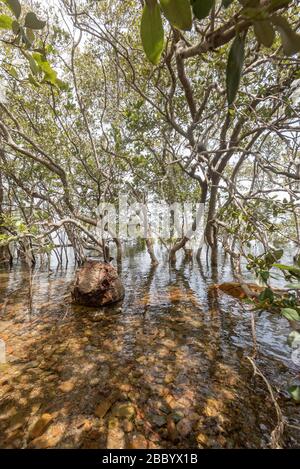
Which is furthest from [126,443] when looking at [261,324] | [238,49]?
[261,324]

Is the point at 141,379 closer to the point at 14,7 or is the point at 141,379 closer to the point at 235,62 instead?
the point at 235,62

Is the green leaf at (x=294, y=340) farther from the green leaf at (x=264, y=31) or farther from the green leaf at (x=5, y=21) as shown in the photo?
the green leaf at (x=5, y=21)

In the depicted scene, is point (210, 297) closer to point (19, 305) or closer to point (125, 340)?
point (125, 340)

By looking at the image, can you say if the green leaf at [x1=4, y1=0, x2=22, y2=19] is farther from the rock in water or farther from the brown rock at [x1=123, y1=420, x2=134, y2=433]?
the rock in water

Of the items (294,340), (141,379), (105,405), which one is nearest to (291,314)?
(294,340)

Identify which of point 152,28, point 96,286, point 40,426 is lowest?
point 40,426

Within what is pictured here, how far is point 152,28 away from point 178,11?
9cm

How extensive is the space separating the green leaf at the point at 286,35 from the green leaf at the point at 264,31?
1 cm

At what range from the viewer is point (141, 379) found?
3.24 meters

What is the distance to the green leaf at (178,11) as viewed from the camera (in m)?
0.59

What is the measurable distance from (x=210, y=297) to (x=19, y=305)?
18.3 feet

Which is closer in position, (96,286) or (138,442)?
(138,442)
